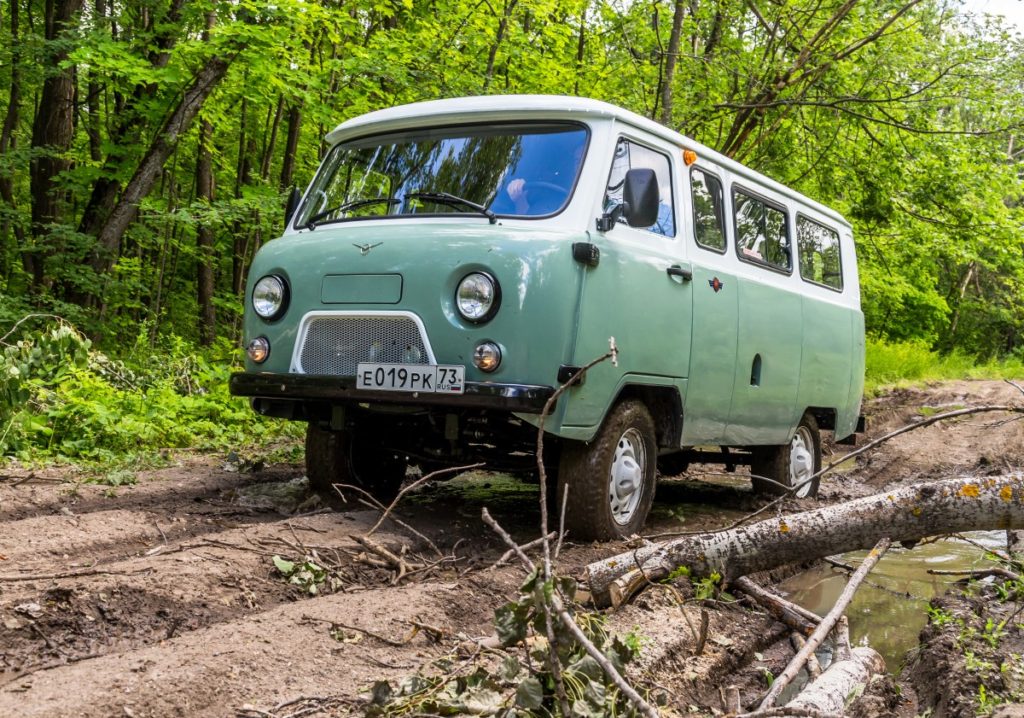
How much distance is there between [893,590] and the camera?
5723 mm

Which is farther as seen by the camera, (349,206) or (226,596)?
Result: (349,206)

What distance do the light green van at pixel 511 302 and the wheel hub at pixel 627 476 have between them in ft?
0.04

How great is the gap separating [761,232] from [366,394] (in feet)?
10.8

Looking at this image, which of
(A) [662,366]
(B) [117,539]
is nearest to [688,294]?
(A) [662,366]

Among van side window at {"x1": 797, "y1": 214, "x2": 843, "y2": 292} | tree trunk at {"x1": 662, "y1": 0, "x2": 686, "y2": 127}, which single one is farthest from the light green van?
tree trunk at {"x1": 662, "y1": 0, "x2": 686, "y2": 127}

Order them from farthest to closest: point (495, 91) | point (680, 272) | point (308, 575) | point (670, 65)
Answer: point (495, 91), point (670, 65), point (680, 272), point (308, 575)

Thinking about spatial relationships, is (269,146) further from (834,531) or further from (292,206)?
(834,531)

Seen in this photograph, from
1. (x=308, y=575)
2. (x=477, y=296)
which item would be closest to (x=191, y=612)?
(x=308, y=575)

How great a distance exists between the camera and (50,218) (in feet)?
48.0

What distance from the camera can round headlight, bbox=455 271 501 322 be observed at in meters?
5.04

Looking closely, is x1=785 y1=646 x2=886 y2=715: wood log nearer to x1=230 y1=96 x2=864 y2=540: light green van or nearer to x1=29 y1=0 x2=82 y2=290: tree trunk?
x1=230 y1=96 x2=864 y2=540: light green van

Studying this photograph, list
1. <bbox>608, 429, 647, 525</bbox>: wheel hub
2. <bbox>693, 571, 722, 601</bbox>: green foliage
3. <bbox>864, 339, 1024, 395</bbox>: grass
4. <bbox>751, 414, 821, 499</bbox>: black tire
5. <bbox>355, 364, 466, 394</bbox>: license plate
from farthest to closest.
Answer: <bbox>864, 339, 1024, 395</bbox>: grass < <bbox>751, 414, 821, 499</bbox>: black tire < <bbox>608, 429, 647, 525</bbox>: wheel hub < <bbox>355, 364, 466, 394</bbox>: license plate < <bbox>693, 571, 722, 601</bbox>: green foliage

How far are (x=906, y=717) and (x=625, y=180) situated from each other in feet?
9.27

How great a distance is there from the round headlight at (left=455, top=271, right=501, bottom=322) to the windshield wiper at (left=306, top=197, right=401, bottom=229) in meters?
0.97
